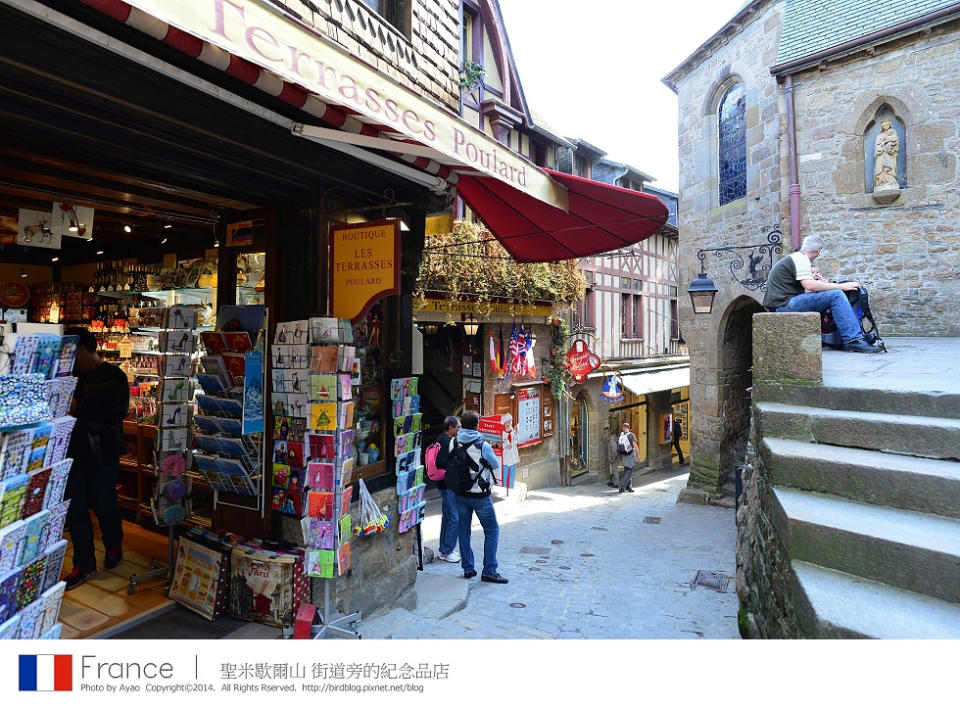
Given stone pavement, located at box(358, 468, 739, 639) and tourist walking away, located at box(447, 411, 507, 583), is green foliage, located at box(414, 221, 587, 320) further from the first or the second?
stone pavement, located at box(358, 468, 739, 639)

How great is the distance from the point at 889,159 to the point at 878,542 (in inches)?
354

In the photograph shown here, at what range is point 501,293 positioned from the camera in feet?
34.0

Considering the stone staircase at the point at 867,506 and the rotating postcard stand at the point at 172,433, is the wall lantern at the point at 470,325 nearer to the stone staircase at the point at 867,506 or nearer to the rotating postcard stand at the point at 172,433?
the rotating postcard stand at the point at 172,433

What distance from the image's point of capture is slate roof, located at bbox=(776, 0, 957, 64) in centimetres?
881

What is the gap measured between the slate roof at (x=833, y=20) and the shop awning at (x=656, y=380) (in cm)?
802

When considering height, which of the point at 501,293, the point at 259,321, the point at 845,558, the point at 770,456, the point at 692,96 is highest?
the point at 692,96

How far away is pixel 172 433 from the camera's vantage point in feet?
14.5

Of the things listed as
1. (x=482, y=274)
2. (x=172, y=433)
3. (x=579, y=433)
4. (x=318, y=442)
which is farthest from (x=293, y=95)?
(x=579, y=433)

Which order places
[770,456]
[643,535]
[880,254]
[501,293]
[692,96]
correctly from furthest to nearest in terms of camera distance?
[692,96]
[501,293]
[880,254]
[643,535]
[770,456]

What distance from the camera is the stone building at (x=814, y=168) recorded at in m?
8.34

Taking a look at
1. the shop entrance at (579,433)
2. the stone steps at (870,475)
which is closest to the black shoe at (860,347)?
the stone steps at (870,475)

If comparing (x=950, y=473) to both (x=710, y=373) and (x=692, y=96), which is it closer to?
(x=710, y=373)

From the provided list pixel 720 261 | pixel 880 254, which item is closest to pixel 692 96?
pixel 720 261

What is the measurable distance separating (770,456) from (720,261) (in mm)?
8826
